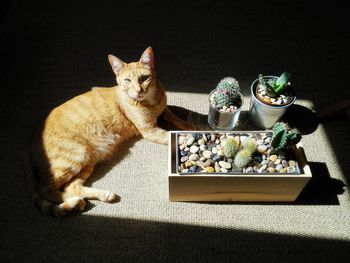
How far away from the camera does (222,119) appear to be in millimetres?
1681

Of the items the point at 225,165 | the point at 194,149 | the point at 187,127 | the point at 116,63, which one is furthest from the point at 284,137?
the point at 116,63

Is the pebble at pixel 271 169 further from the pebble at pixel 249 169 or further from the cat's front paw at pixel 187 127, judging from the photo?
the cat's front paw at pixel 187 127

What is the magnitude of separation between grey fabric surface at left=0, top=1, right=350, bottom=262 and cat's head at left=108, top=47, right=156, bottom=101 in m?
0.38

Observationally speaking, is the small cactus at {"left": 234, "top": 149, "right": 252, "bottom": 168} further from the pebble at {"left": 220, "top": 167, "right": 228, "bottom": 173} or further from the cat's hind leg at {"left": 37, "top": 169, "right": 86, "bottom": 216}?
the cat's hind leg at {"left": 37, "top": 169, "right": 86, "bottom": 216}

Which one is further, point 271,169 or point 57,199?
point 57,199

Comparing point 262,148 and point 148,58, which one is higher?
point 148,58

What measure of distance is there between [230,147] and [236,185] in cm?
18

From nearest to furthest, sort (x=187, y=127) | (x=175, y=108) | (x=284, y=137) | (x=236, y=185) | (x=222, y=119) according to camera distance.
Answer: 1. (x=284, y=137)
2. (x=236, y=185)
3. (x=222, y=119)
4. (x=187, y=127)
5. (x=175, y=108)

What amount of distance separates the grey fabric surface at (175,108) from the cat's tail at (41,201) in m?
0.07

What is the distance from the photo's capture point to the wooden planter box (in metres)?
1.38

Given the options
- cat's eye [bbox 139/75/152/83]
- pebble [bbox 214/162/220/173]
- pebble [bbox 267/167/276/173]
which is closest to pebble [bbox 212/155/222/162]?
pebble [bbox 214/162/220/173]

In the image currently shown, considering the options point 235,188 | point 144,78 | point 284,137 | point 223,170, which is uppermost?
point 144,78

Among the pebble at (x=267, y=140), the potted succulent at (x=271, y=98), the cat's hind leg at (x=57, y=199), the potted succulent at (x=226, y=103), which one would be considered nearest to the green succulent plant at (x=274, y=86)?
the potted succulent at (x=271, y=98)

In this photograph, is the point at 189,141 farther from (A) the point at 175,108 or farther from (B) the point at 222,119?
(A) the point at 175,108
